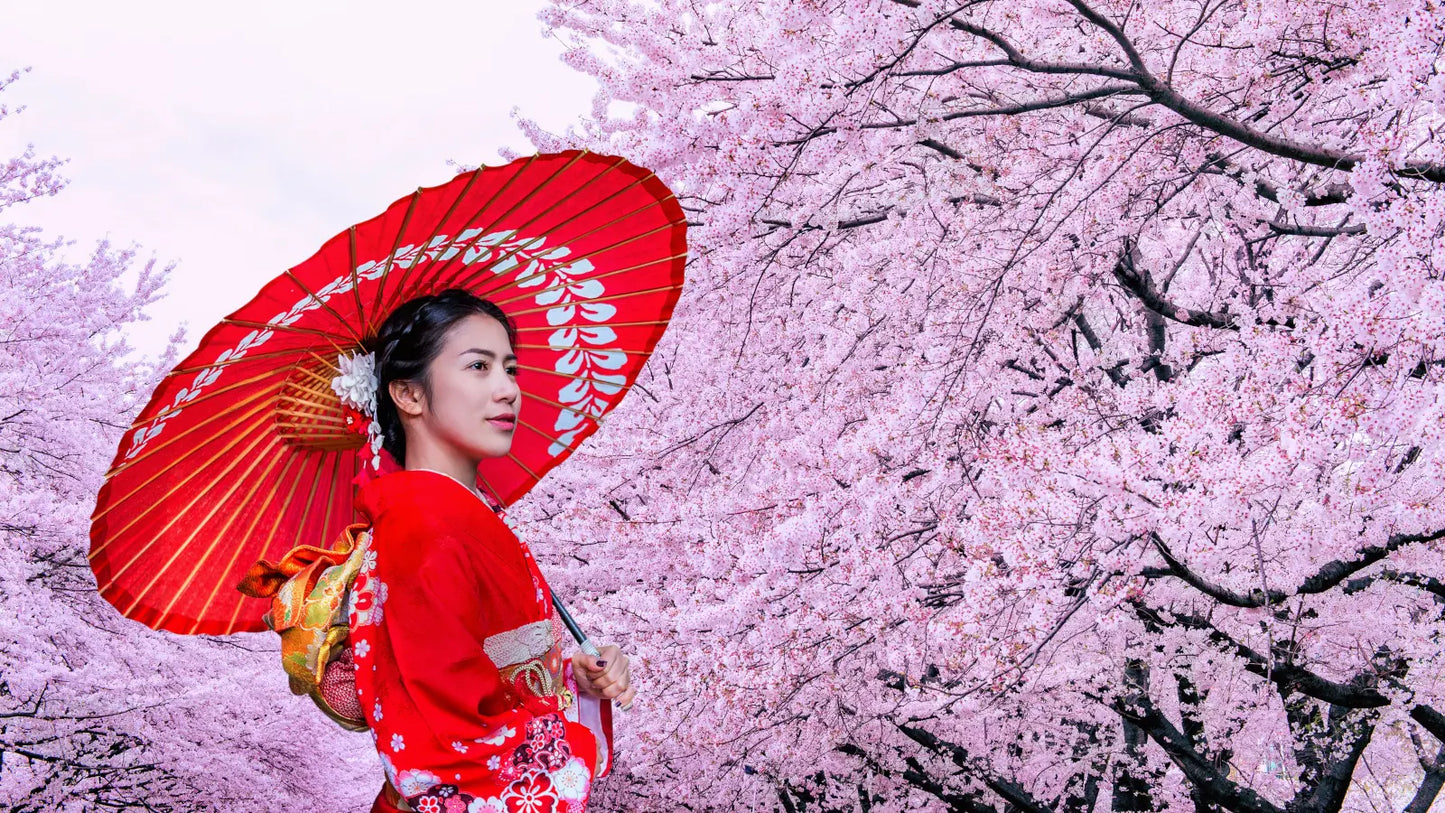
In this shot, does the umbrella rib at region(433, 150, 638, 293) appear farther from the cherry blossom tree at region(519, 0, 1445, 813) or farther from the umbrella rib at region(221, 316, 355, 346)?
the cherry blossom tree at region(519, 0, 1445, 813)

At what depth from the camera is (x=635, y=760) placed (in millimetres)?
7246

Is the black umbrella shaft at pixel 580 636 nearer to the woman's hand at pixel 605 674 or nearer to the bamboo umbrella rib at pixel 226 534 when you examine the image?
the woman's hand at pixel 605 674

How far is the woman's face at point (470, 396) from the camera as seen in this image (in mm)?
2158

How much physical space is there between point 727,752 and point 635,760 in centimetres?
186

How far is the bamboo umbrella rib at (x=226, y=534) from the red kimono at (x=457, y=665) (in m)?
0.53

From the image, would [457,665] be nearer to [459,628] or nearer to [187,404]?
[459,628]

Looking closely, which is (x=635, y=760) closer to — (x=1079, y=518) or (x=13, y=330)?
(x=1079, y=518)

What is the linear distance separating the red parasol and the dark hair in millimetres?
67

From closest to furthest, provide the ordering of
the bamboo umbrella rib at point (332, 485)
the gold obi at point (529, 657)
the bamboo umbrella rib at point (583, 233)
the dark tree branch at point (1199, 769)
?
the gold obi at point (529, 657) → the bamboo umbrella rib at point (583, 233) → the bamboo umbrella rib at point (332, 485) → the dark tree branch at point (1199, 769)

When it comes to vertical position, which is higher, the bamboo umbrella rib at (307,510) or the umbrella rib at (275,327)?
the umbrella rib at (275,327)

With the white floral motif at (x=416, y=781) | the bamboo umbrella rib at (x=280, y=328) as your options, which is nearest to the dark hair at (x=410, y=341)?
the bamboo umbrella rib at (x=280, y=328)

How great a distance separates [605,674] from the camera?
2.10 meters

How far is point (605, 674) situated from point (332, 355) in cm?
93

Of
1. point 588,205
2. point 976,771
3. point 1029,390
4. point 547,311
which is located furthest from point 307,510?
point 976,771
